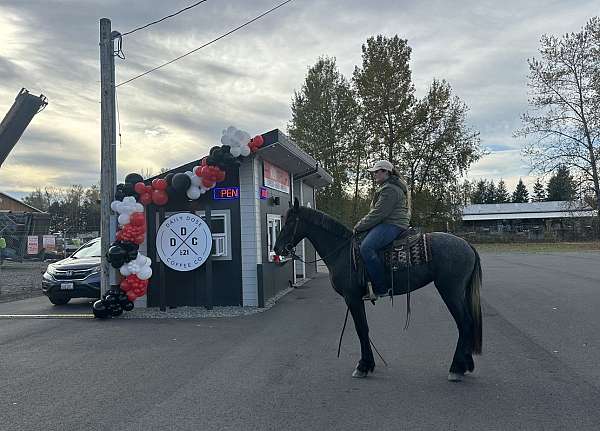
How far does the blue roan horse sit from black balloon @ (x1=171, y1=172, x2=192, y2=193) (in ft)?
17.2

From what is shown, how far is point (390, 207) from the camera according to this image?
20.7 feet

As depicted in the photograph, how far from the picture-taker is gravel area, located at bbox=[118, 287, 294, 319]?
11.0m

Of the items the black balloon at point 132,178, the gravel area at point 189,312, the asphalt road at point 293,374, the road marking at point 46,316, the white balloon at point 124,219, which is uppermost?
the black balloon at point 132,178

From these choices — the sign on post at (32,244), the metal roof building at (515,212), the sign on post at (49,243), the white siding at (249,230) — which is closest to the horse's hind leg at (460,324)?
the white siding at (249,230)

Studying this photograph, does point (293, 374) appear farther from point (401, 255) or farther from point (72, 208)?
point (72, 208)

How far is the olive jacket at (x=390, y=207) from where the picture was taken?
6.30 m

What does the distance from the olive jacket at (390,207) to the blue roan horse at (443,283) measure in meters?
0.38

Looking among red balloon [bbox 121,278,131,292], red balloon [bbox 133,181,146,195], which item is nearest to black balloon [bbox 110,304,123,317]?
red balloon [bbox 121,278,131,292]

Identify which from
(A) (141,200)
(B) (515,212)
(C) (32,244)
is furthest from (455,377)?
(B) (515,212)

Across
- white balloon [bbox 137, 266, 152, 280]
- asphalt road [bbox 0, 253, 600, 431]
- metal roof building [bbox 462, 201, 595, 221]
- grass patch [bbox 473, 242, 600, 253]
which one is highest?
metal roof building [bbox 462, 201, 595, 221]

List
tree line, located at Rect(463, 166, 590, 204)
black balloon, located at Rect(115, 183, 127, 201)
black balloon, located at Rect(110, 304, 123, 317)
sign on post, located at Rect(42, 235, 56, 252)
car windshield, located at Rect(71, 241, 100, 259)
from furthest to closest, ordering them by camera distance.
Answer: tree line, located at Rect(463, 166, 590, 204) → sign on post, located at Rect(42, 235, 56, 252) → car windshield, located at Rect(71, 241, 100, 259) → black balloon, located at Rect(115, 183, 127, 201) → black balloon, located at Rect(110, 304, 123, 317)

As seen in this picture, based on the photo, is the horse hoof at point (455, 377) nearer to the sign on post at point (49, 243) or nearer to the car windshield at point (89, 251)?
the car windshield at point (89, 251)

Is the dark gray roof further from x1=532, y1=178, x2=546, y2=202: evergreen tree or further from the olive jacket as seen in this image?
the olive jacket

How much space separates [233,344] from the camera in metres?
8.05
